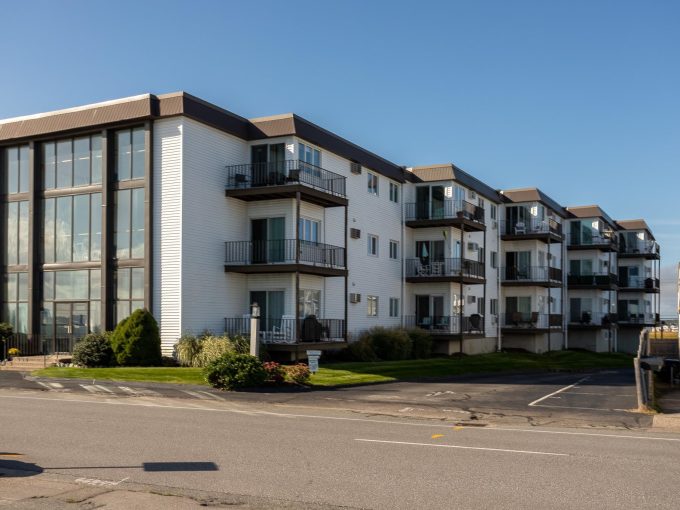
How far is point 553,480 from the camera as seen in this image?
31.4 feet

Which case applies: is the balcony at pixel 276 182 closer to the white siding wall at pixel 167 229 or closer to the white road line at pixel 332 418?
the white siding wall at pixel 167 229

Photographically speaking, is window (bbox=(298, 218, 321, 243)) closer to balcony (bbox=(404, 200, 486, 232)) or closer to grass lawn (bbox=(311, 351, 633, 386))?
grass lawn (bbox=(311, 351, 633, 386))

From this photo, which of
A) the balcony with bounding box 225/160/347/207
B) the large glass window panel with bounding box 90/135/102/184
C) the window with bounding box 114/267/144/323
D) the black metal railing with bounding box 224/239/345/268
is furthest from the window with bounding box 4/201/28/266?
the balcony with bounding box 225/160/347/207

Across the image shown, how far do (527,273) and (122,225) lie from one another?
31982 mm

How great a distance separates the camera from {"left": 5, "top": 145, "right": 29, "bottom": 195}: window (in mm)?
33812

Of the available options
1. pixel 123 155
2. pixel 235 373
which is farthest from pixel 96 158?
pixel 235 373

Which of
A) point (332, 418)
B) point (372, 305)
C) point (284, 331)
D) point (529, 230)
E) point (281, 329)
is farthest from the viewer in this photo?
point (529, 230)

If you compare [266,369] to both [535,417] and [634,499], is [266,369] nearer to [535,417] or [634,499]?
[535,417]

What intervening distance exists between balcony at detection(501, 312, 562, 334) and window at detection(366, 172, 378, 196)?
56.8 ft

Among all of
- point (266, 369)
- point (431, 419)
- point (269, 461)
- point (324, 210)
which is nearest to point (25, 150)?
point (324, 210)

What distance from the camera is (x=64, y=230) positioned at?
32562 millimetres

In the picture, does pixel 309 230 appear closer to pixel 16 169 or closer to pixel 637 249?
pixel 16 169

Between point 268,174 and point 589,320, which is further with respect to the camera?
point 589,320

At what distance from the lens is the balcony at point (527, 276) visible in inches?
2082
